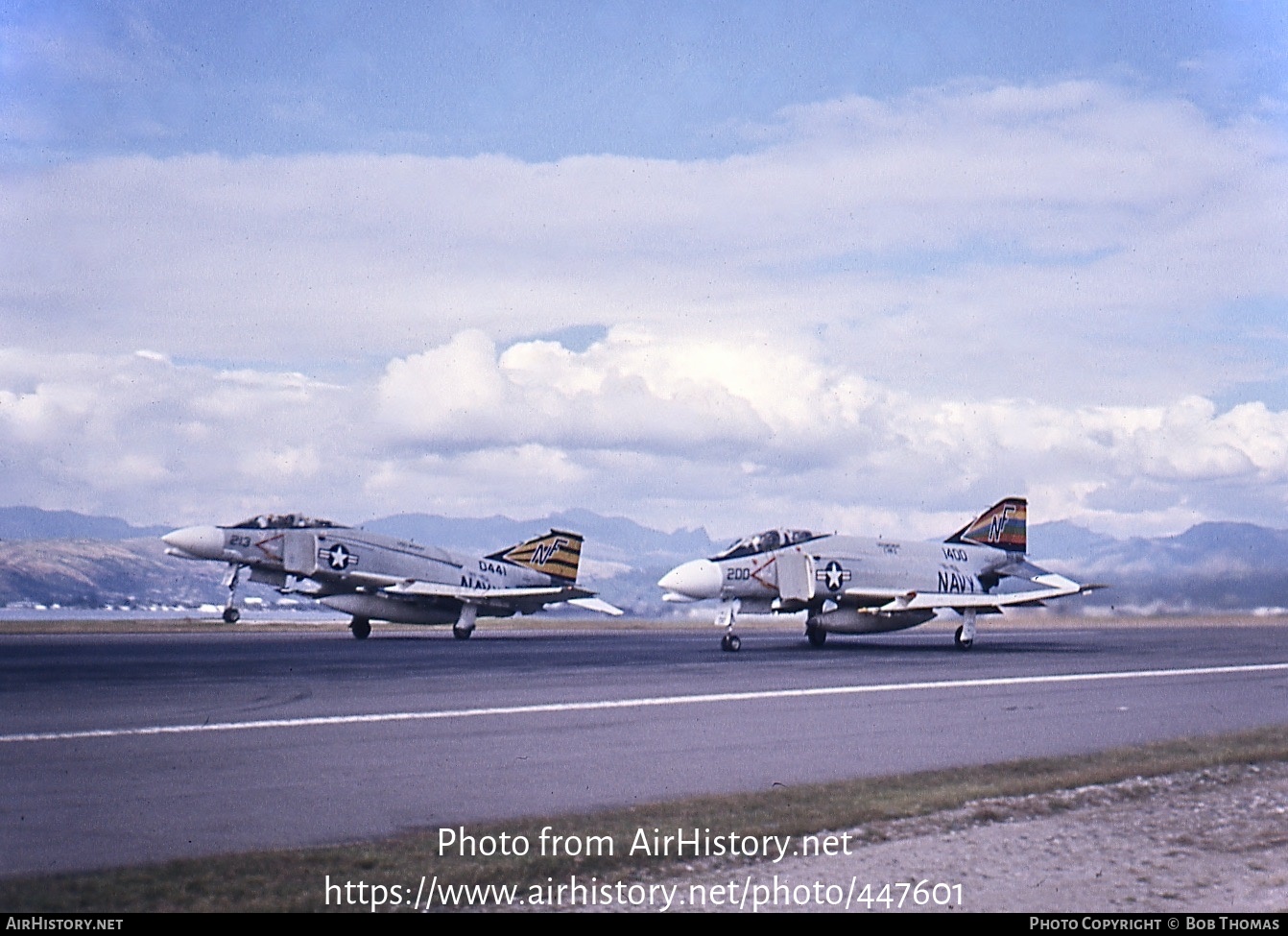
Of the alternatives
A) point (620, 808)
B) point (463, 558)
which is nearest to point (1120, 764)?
point (620, 808)

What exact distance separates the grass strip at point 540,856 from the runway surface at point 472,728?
460 mm

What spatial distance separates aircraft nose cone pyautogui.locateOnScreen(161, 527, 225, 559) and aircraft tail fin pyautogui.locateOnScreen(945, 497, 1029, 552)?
2243cm

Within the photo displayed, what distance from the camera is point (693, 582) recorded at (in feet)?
96.5

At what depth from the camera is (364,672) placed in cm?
2045

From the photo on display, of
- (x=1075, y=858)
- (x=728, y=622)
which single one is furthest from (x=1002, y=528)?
(x=1075, y=858)

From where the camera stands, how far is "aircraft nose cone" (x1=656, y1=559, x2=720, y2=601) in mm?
29312

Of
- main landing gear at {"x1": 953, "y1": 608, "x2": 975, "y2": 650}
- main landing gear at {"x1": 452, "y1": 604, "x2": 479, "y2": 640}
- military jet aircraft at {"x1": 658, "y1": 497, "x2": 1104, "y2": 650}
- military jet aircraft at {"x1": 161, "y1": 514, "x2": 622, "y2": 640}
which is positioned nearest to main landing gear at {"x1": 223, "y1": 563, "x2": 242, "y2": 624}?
military jet aircraft at {"x1": 161, "y1": 514, "x2": 622, "y2": 640}

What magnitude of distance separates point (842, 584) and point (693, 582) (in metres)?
4.76

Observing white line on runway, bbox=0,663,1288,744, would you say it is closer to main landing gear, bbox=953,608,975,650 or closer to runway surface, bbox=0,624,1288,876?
runway surface, bbox=0,624,1288,876

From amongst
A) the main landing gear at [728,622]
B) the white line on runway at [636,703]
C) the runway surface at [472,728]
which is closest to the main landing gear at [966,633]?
the runway surface at [472,728]

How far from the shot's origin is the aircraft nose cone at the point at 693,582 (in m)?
29.3

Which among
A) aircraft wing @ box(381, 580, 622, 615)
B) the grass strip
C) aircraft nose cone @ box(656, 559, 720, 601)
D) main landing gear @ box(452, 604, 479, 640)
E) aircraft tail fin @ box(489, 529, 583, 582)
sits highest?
aircraft tail fin @ box(489, 529, 583, 582)

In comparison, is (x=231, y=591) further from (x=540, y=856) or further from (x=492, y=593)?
(x=540, y=856)
